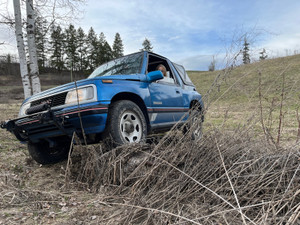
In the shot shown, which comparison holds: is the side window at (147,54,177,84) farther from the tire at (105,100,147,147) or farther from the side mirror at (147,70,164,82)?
the tire at (105,100,147,147)

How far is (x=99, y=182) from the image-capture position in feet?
7.93

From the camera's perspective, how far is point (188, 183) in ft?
6.40

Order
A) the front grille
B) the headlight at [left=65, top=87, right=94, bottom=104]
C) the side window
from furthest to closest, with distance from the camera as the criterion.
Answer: the side window, the front grille, the headlight at [left=65, top=87, right=94, bottom=104]

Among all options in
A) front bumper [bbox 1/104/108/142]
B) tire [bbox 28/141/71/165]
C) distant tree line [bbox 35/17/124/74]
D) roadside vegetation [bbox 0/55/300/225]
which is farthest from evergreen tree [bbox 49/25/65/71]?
roadside vegetation [bbox 0/55/300/225]

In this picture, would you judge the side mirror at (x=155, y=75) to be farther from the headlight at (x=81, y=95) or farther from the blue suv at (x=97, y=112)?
the headlight at (x=81, y=95)

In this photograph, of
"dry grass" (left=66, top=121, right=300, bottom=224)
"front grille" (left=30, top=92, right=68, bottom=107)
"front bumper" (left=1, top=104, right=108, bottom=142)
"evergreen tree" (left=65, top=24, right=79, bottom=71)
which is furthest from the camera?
"evergreen tree" (left=65, top=24, right=79, bottom=71)

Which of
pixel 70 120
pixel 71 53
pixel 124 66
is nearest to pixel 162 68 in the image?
pixel 124 66

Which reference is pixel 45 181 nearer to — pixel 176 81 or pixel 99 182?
pixel 99 182

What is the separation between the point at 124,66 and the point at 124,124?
150cm

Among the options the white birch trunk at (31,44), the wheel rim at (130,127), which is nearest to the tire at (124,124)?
the wheel rim at (130,127)

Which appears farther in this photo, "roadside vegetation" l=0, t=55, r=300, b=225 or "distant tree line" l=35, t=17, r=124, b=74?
"distant tree line" l=35, t=17, r=124, b=74

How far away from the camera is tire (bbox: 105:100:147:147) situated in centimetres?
255

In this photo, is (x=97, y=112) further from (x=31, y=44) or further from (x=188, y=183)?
(x=31, y=44)

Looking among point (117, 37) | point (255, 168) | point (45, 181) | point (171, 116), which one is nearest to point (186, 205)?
point (255, 168)
